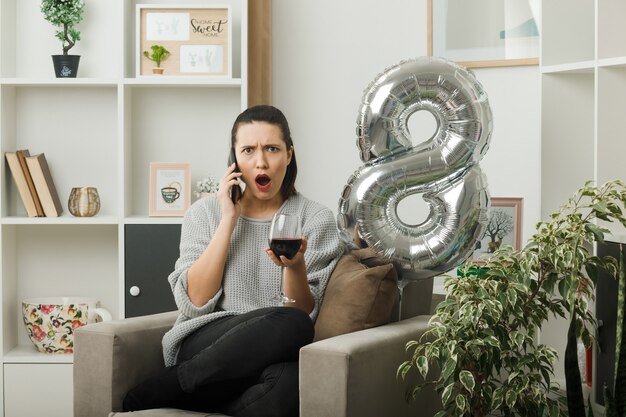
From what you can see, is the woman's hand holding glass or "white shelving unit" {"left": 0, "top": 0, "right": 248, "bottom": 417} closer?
the woman's hand holding glass

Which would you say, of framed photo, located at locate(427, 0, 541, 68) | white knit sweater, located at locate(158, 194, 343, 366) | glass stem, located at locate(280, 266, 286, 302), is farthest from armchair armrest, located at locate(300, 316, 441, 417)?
framed photo, located at locate(427, 0, 541, 68)

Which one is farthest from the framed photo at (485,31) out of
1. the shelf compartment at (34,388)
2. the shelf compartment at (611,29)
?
the shelf compartment at (34,388)

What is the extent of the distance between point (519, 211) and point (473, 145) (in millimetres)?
728

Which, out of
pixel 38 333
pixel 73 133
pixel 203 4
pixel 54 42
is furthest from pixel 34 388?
pixel 203 4

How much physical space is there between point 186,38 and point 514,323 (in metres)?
1.76

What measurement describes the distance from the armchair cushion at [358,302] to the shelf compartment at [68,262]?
1.40m

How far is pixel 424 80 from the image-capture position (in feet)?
8.49

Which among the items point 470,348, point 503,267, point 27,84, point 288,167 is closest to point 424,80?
point 288,167

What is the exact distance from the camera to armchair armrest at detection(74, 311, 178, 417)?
2297 millimetres

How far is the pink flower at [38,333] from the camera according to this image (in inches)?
132

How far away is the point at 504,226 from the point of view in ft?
10.6

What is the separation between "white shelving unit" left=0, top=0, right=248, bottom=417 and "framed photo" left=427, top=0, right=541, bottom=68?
2.59 ft

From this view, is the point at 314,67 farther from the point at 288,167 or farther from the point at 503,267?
the point at 503,267

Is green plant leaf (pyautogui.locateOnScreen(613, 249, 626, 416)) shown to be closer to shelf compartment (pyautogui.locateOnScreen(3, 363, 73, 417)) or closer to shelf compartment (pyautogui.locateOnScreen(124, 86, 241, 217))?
shelf compartment (pyautogui.locateOnScreen(124, 86, 241, 217))
